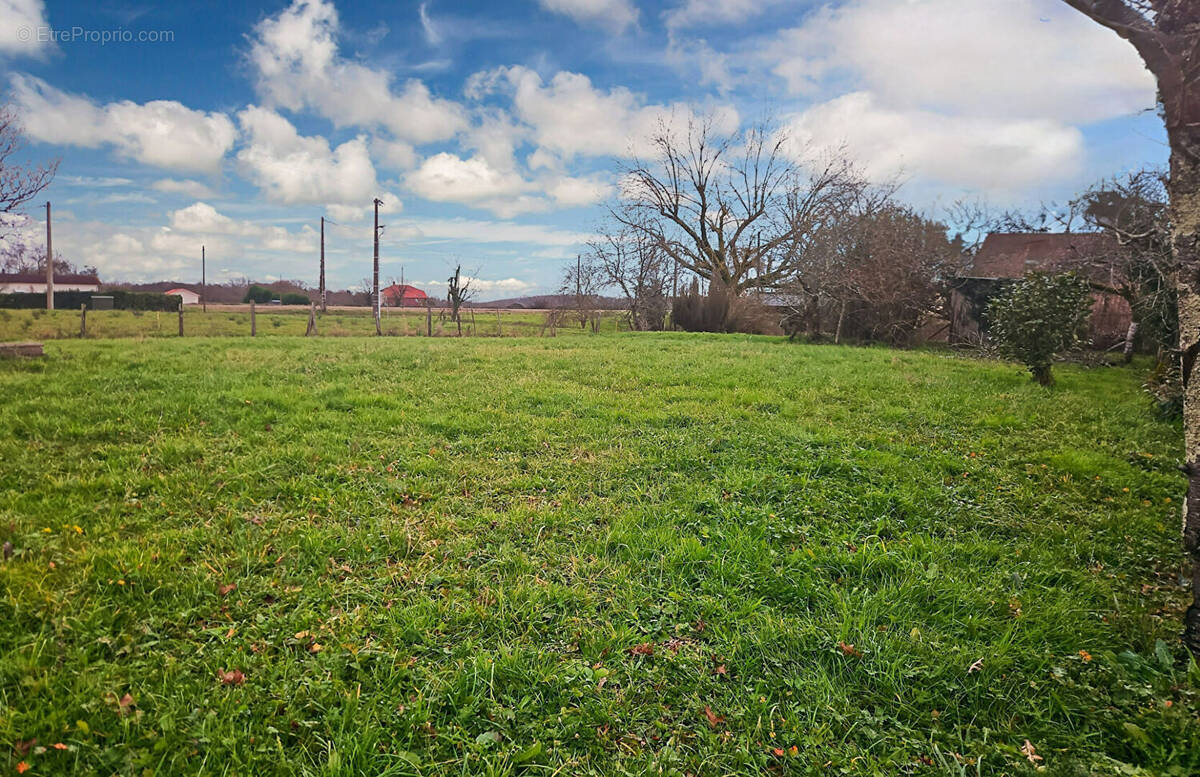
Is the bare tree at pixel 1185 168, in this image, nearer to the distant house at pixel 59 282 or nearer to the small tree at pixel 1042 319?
the small tree at pixel 1042 319

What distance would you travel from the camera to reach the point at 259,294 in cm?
5378

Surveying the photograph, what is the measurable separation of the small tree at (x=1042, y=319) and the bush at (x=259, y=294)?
58.6 m

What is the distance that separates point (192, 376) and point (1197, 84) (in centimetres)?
1124

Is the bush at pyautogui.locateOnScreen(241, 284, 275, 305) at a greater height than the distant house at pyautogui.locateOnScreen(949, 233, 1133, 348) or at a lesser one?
greater

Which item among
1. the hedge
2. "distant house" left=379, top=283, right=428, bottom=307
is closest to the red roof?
"distant house" left=379, top=283, right=428, bottom=307

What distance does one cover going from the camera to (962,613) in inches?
125

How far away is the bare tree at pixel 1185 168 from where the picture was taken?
269 centimetres

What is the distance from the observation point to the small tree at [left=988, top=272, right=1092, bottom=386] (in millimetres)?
9633

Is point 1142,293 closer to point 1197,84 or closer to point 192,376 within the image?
point 1197,84

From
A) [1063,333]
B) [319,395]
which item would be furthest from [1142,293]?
[319,395]

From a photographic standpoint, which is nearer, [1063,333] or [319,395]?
[319,395]

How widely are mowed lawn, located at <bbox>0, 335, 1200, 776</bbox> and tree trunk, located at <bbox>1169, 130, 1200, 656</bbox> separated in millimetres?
504

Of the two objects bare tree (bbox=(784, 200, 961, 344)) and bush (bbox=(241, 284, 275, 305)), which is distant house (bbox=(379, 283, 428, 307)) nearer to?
bush (bbox=(241, 284, 275, 305))

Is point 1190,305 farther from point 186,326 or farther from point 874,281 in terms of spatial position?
point 186,326
